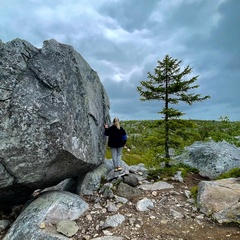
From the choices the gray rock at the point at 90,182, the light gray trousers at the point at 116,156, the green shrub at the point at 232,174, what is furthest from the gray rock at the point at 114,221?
the green shrub at the point at 232,174

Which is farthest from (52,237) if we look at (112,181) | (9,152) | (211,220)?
(211,220)

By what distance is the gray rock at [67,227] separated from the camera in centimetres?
995

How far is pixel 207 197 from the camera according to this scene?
11805mm

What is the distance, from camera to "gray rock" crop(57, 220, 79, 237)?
32.7 ft

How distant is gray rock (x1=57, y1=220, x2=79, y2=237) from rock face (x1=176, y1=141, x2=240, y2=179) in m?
9.10

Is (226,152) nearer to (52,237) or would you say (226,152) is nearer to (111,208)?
Answer: (111,208)

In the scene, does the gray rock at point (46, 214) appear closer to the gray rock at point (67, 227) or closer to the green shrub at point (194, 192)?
the gray rock at point (67, 227)

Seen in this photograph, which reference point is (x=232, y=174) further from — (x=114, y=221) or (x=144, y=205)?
(x=114, y=221)

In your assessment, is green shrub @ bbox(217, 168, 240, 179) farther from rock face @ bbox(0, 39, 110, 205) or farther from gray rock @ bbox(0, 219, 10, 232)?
gray rock @ bbox(0, 219, 10, 232)

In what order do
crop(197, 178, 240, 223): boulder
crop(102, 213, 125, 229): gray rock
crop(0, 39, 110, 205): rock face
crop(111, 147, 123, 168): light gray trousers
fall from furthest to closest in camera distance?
crop(111, 147, 123, 168): light gray trousers, crop(197, 178, 240, 223): boulder, crop(0, 39, 110, 205): rock face, crop(102, 213, 125, 229): gray rock

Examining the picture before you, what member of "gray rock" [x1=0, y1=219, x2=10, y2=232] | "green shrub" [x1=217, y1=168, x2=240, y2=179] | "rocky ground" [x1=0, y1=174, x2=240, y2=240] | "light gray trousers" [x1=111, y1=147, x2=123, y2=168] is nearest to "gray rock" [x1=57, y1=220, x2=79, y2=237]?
"rocky ground" [x1=0, y1=174, x2=240, y2=240]

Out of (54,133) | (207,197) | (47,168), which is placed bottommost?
(207,197)

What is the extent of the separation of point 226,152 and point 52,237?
11937 mm

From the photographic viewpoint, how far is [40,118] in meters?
10.6
